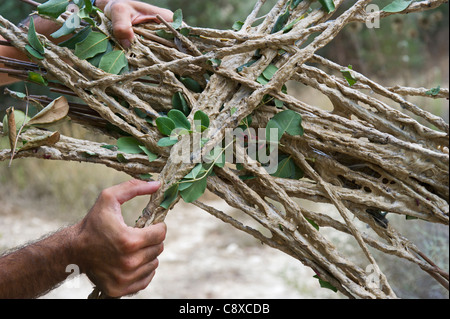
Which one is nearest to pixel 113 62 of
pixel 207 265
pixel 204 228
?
pixel 207 265

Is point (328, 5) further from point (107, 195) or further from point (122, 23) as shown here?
point (107, 195)

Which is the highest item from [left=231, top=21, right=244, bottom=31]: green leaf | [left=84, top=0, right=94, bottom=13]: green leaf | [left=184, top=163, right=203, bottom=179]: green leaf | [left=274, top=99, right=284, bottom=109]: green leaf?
[left=231, top=21, right=244, bottom=31]: green leaf

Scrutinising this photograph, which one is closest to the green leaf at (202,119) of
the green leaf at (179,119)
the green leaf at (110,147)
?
the green leaf at (179,119)

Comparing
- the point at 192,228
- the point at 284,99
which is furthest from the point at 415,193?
the point at 192,228

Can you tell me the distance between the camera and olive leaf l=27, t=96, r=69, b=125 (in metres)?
0.60

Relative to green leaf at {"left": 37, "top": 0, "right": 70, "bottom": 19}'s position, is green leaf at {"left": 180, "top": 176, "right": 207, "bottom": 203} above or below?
below

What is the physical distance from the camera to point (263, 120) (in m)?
0.63

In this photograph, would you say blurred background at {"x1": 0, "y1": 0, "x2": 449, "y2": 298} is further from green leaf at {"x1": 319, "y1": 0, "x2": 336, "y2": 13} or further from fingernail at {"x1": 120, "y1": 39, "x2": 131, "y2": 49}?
fingernail at {"x1": 120, "y1": 39, "x2": 131, "y2": 49}

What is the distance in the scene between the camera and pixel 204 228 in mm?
3281

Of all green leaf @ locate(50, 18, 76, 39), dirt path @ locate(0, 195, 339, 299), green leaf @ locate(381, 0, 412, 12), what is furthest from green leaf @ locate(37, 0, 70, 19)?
dirt path @ locate(0, 195, 339, 299)

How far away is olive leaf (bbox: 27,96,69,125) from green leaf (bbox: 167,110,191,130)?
164 mm

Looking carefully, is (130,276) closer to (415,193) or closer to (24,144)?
(24,144)

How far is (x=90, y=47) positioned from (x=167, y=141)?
0.19 m

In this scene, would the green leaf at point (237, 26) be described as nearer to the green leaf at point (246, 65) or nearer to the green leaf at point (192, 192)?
the green leaf at point (246, 65)
